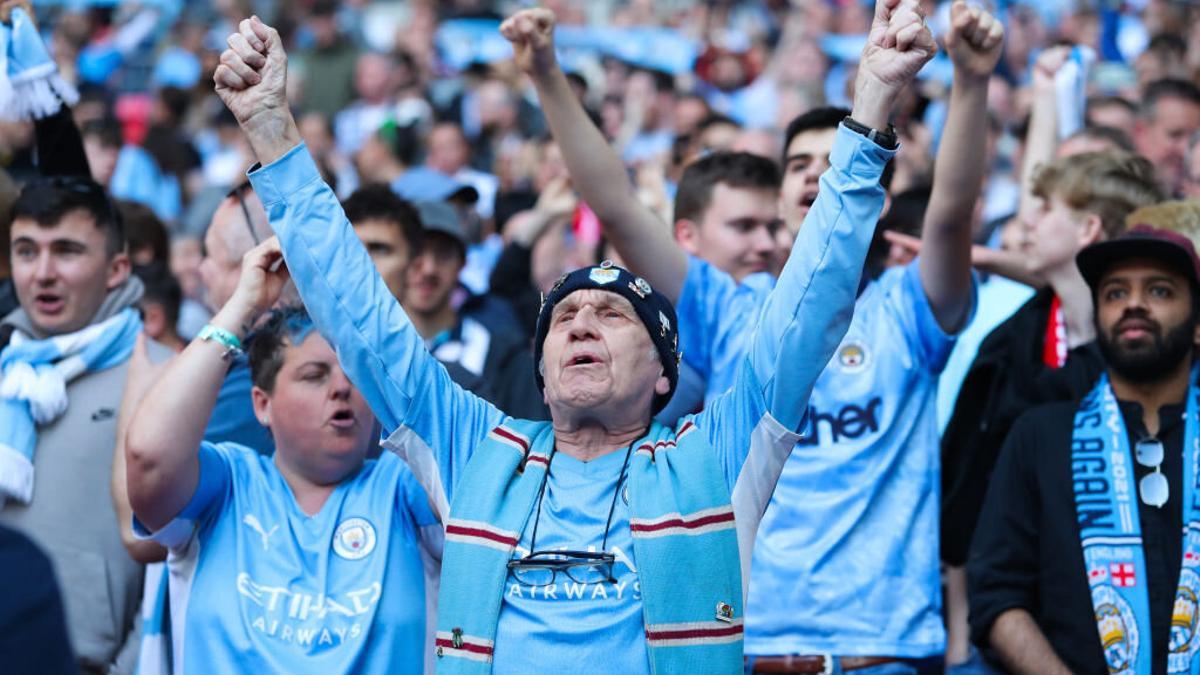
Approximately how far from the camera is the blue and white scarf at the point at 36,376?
4930 mm

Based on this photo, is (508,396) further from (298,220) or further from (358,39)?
(358,39)

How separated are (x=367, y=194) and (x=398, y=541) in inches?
85.3

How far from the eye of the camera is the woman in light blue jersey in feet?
13.1

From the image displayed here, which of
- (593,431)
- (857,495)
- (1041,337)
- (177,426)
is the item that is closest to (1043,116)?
(1041,337)

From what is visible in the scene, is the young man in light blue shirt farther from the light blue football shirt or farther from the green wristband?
the green wristband

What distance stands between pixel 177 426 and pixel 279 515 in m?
0.37

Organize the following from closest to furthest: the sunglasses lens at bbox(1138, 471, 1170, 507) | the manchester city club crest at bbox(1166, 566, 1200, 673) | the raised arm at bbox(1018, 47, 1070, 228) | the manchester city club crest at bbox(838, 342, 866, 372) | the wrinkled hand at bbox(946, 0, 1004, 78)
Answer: the wrinkled hand at bbox(946, 0, 1004, 78)
the manchester city club crest at bbox(1166, 566, 1200, 673)
the sunglasses lens at bbox(1138, 471, 1170, 507)
the manchester city club crest at bbox(838, 342, 866, 372)
the raised arm at bbox(1018, 47, 1070, 228)

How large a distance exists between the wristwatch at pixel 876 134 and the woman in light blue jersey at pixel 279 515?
1.49m

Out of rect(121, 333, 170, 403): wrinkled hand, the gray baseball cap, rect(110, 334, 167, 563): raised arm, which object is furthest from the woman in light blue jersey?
the gray baseball cap

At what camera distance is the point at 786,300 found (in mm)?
3594

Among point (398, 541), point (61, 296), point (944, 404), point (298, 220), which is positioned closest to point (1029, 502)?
point (944, 404)

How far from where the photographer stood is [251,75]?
3.75m

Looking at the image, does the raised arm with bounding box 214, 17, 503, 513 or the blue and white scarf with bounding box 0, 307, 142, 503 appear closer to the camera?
the raised arm with bounding box 214, 17, 503, 513

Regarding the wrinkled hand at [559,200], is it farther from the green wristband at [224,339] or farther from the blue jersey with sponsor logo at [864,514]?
the green wristband at [224,339]
